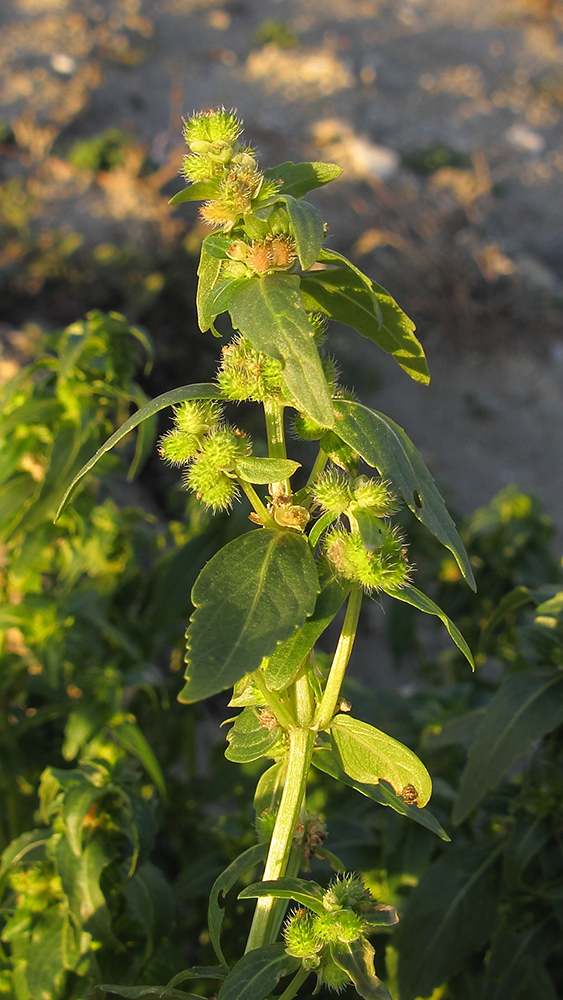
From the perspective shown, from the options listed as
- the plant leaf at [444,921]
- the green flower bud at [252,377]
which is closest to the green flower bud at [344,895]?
the green flower bud at [252,377]

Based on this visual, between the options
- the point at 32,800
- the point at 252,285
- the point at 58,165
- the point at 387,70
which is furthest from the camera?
the point at 387,70

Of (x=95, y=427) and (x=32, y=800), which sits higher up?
(x=95, y=427)

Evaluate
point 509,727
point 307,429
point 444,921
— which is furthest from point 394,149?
point 307,429

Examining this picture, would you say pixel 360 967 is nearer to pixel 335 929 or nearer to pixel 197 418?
pixel 335 929

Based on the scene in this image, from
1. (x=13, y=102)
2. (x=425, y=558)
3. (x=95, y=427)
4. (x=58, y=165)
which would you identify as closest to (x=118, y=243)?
(x=58, y=165)

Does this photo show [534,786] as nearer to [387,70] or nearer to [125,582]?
[125,582]

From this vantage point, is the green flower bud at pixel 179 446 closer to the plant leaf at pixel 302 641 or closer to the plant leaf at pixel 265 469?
the plant leaf at pixel 265 469
